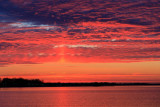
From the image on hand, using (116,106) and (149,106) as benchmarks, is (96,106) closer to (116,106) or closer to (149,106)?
(116,106)

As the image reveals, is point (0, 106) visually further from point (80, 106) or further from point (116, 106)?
point (116, 106)

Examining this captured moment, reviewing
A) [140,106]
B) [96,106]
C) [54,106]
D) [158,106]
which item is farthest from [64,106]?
[158,106]

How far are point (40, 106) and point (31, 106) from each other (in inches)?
103

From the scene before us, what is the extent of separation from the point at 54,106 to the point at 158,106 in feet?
98.1

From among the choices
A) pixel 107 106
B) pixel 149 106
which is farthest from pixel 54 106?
pixel 149 106

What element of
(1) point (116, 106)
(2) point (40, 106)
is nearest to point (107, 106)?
(1) point (116, 106)

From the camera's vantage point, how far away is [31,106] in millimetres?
77562

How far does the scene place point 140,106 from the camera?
76500 millimetres

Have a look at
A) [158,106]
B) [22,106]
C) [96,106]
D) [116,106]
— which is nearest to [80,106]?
[96,106]

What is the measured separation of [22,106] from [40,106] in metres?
5.17

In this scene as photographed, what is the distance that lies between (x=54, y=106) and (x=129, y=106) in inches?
860

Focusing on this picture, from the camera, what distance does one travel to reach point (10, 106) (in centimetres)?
7831

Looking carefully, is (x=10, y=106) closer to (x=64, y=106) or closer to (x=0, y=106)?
(x=0, y=106)

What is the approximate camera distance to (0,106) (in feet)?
253
